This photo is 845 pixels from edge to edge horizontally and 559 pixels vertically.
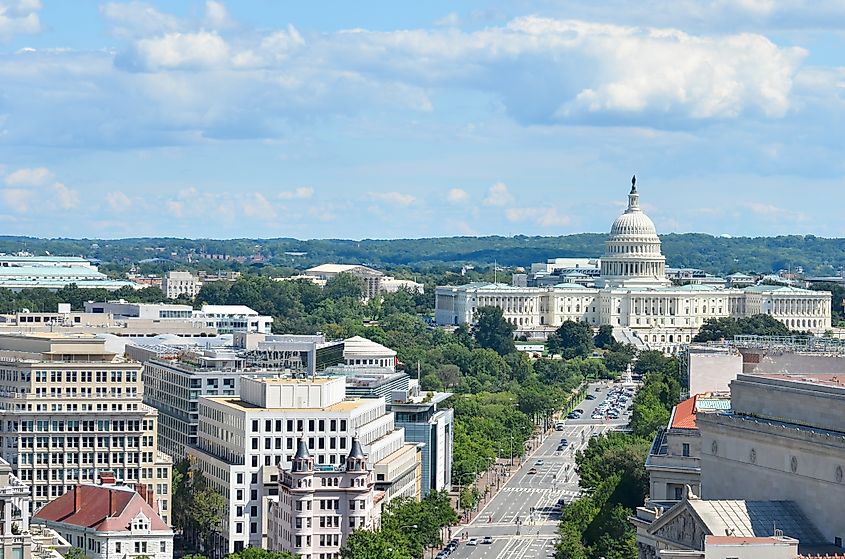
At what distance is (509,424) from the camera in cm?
19988

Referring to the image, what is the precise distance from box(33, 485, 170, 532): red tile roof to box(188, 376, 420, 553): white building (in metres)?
16.1

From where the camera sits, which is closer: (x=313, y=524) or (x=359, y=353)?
(x=313, y=524)

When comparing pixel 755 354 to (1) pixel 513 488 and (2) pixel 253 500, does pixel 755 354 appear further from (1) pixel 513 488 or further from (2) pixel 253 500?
(1) pixel 513 488

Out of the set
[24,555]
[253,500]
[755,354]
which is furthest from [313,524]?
[24,555]

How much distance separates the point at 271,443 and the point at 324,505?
1254 centimetres

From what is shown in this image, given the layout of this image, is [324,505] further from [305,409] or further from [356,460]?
[305,409]

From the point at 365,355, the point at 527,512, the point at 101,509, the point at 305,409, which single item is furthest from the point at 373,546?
the point at 365,355

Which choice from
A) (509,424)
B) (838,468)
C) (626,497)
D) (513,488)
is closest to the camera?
(838,468)

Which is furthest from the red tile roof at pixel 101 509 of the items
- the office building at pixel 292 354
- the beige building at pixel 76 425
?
the office building at pixel 292 354

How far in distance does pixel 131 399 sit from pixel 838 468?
2660 inches

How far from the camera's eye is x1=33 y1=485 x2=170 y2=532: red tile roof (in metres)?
109

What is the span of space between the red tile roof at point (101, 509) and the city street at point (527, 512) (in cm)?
2698

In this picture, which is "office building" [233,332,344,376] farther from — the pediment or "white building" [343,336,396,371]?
the pediment

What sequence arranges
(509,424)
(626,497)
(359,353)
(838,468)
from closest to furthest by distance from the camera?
(838,468)
(626,497)
(359,353)
(509,424)
